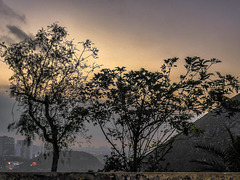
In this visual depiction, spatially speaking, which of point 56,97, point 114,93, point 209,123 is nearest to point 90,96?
point 114,93

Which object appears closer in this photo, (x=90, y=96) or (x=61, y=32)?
(x=90, y=96)

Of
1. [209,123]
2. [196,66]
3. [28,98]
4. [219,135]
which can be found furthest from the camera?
[209,123]

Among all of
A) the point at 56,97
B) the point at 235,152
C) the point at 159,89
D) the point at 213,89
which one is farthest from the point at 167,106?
the point at 56,97

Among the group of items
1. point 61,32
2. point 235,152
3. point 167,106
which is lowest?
point 235,152

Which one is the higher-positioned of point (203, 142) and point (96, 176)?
point (203, 142)

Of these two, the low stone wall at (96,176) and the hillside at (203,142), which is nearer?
the low stone wall at (96,176)

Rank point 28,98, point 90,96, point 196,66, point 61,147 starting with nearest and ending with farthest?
1. point 196,66
2. point 90,96
3. point 28,98
4. point 61,147

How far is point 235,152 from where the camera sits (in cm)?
1058

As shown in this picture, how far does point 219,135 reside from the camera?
29.8 m

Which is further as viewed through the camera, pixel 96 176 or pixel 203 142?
pixel 203 142

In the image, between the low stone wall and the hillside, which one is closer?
the low stone wall

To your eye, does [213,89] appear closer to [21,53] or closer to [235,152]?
[235,152]

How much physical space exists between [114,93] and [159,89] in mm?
1836

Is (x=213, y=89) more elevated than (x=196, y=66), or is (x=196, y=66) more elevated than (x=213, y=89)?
(x=196, y=66)
